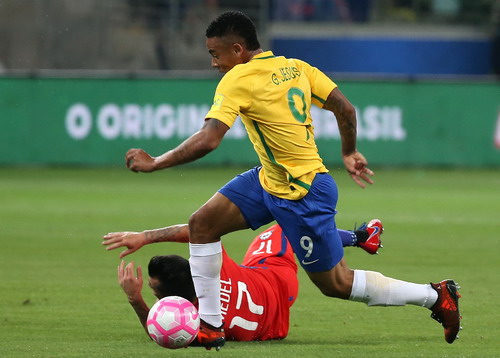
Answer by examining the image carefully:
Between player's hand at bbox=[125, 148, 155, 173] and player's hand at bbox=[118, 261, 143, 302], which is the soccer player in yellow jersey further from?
player's hand at bbox=[125, 148, 155, 173]

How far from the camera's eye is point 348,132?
757 cm

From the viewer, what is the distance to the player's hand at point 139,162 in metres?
6.50

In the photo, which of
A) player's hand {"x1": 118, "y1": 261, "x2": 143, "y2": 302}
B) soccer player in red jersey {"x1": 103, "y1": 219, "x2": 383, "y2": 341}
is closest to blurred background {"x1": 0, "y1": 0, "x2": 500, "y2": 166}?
soccer player in red jersey {"x1": 103, "y1": 219, "x2": 383, "y2": 341}

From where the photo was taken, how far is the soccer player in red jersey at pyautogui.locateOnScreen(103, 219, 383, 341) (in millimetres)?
7129

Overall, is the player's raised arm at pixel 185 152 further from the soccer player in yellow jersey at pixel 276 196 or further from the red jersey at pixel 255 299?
the red jersey at pixel 255 299

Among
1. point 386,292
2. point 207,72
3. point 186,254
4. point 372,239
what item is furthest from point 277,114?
point 207,72

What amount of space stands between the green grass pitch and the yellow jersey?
3.58ft

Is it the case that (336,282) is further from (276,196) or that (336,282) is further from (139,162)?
(139,162)

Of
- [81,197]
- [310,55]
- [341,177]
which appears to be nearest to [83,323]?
[81,197]

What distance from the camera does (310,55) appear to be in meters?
32.8

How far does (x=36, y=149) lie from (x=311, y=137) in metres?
15.8

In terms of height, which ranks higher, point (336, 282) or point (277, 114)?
point (277, 114)

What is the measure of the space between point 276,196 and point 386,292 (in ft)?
3.13

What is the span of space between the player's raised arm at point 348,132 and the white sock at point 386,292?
25.1 inches
